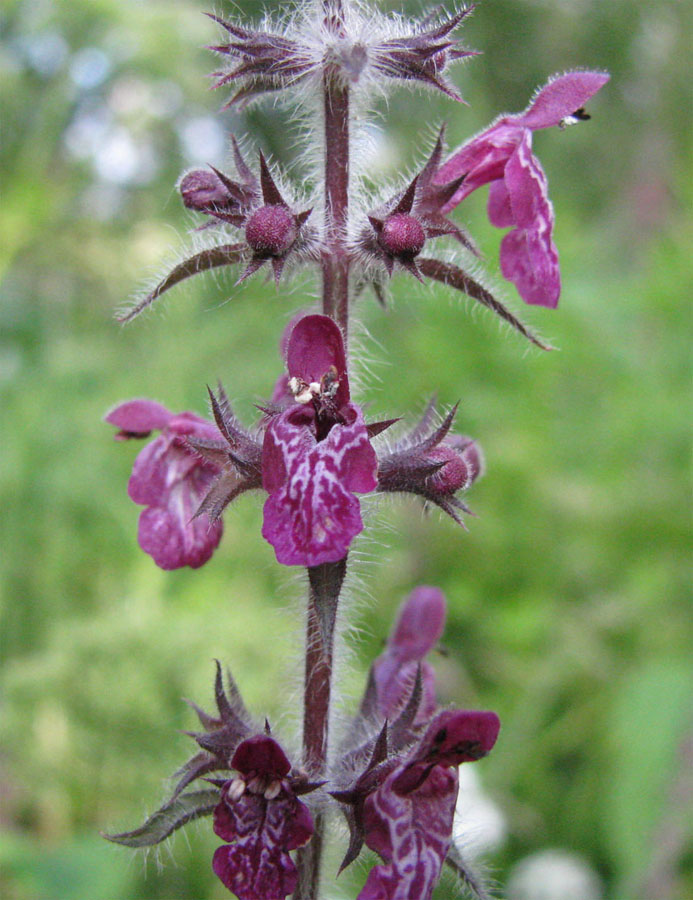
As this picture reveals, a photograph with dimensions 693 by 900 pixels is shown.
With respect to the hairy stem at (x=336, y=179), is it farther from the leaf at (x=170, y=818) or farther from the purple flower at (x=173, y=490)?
the leaf at (x=170, y=818)

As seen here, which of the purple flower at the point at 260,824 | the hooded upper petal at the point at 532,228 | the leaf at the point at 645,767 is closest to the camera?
the purple flower at the point at 260,824

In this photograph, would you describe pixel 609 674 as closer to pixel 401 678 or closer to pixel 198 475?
pixel 401 678

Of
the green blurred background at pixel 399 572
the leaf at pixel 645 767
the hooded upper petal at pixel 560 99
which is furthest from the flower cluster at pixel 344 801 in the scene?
the leaf at pixel 645 767

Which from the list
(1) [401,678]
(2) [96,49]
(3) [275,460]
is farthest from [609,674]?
(2) [96,49]

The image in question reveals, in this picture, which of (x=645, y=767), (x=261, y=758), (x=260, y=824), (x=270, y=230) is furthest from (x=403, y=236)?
(x=645, y=767)

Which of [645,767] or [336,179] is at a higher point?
[336,179]

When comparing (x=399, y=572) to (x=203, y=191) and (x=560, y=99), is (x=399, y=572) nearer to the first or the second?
(x=560, y=99)

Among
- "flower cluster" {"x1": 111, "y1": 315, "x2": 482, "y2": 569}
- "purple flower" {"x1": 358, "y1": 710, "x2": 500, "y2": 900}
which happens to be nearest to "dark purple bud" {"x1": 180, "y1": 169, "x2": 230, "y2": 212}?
"flower cluster" {"x1": 111, "y1": 315, "x2": 482, "y2": 569}

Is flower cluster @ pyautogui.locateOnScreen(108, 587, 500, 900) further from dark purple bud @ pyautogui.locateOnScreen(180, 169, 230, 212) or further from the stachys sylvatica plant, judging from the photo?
dark purple bud @ pyautogui.locateOnScreen(180, 169, 230, 212)
